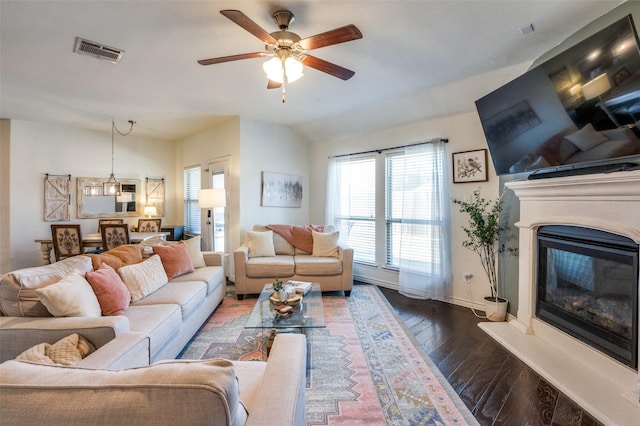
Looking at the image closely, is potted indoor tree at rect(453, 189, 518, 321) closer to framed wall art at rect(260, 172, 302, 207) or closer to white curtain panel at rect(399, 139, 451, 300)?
white curtain panel at rect(399, 139, 451, 300)

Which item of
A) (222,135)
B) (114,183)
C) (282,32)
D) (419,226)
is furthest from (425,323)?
(114,183)

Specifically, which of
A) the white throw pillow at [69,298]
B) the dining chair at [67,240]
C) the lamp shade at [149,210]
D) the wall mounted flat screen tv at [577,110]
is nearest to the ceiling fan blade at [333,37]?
the wall mounted flat screen tv at [577,110]

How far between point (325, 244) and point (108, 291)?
8.95ft

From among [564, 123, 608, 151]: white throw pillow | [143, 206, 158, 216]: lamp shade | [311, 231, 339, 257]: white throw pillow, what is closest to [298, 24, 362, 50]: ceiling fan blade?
[564, 123, 608, 151]: white throw pillow

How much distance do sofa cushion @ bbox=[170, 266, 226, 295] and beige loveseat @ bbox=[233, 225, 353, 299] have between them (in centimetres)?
29

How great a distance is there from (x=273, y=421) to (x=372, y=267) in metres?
3.97

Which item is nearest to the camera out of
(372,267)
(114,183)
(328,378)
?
(328,378)

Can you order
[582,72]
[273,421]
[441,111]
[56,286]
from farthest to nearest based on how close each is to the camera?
[441,111] → [582,72] → [56,286] → [273,421]

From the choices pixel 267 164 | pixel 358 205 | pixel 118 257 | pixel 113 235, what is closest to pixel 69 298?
pixel 118 257

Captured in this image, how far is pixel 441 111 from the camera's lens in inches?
147

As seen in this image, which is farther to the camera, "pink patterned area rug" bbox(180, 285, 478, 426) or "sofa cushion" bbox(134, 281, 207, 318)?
"sofa cushion" bbox(134, 281, 207, 318)

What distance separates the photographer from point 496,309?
10.3 feet

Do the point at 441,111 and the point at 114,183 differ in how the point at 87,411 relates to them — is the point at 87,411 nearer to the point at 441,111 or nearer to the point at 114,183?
the point at 441,111

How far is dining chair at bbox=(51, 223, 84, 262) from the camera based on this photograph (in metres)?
3.93
